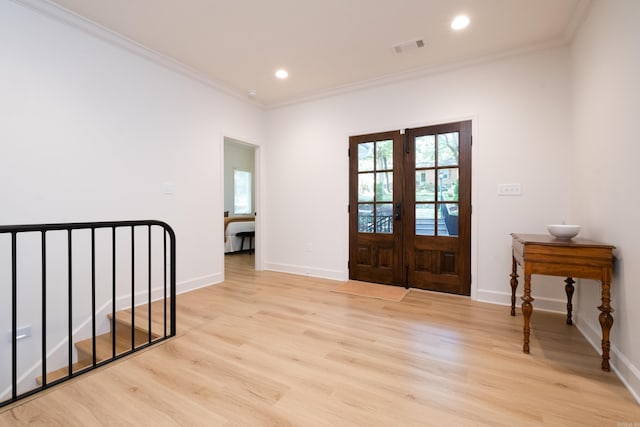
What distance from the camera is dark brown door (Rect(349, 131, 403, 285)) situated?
3584 millimetres

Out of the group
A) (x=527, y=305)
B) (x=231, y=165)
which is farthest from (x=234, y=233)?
(x=527, y=305)

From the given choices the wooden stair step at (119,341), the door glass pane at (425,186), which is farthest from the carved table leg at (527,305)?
the wooden stair step at (119,341)

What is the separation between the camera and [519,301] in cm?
296

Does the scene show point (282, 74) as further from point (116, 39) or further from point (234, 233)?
point (234, 233)

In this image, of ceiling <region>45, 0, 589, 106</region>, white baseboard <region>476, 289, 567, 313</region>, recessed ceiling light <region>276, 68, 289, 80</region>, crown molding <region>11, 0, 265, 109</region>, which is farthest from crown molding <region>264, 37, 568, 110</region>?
white baseboard <region>476, 289, 567, 313</region>

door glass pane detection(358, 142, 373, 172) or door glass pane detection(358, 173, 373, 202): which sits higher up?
door glass pane detection(358, 142, 373, 172)

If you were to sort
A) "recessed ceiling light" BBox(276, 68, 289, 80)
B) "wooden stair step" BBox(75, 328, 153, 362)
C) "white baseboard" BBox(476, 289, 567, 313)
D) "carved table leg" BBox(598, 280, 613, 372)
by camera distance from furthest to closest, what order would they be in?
"recessed ceiling light" BBox(276, 68, 289, 80)
"white baseboard" BBox(476, 289, 567, 313)
"wooden stair step" BBox(75, 328, 153, 362)
"carved table leg" BBox(598, 280, 613, 372)

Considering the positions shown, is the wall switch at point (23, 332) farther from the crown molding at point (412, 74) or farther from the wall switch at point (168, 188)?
the crown molding at point (412, 74)

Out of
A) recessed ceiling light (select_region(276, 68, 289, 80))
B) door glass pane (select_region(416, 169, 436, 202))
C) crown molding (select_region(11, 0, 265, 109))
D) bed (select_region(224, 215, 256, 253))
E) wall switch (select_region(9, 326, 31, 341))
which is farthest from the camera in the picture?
bed (select_region(224, 215, 256, 253))

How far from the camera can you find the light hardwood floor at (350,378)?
1.37 m

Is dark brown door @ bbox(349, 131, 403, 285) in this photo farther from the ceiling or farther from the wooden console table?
the wooden console table

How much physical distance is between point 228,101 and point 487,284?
4056mm

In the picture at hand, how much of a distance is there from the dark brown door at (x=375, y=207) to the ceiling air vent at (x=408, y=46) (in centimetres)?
93

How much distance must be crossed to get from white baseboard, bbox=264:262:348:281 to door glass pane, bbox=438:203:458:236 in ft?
4.71
